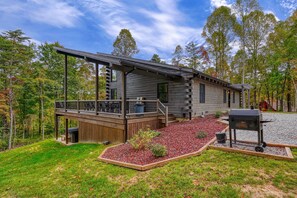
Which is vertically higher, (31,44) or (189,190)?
(31,44)

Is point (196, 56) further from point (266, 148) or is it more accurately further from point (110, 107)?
point (266, 148)

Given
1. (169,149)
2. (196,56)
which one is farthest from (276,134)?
(196,56)

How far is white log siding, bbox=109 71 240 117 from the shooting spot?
1048cm

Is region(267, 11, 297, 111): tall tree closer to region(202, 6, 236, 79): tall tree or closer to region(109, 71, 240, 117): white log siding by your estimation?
region(202, 6, 236, 79): tall tree

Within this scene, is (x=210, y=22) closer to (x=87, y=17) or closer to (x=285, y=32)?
(x=285, y=32)

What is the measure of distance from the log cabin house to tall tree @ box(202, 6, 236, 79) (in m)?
9.03

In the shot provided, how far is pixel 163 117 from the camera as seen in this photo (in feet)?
30.9

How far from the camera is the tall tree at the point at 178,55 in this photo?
2768cm

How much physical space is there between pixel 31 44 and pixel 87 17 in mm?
7773

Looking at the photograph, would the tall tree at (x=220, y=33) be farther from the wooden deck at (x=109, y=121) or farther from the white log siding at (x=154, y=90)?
the wooden deck at (x=109, y=121)

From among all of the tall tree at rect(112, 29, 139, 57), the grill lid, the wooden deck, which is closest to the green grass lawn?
the grill lid

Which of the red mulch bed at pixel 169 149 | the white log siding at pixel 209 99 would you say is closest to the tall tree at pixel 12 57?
the red mulch bed at pixel 169 149

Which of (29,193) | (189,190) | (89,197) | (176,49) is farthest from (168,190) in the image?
(176,49)

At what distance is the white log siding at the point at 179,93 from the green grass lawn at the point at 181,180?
5.90m
